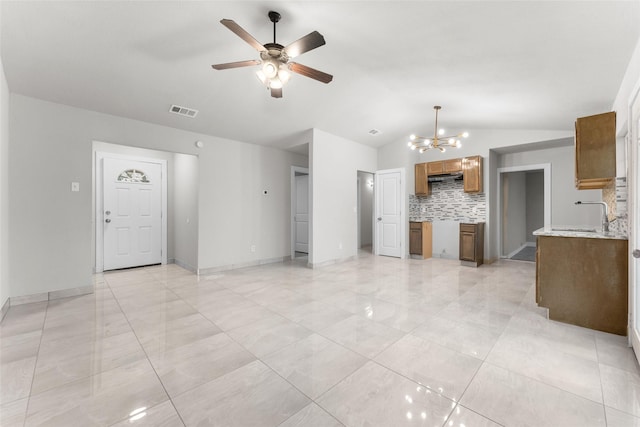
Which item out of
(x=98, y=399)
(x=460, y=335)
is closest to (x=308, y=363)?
(x=98, y=399)

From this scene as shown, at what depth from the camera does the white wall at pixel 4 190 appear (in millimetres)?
→ 2908

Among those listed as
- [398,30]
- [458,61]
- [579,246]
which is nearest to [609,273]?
[579,246]

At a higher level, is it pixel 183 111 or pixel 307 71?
pixel 183 111

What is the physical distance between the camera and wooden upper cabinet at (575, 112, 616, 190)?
111 inches

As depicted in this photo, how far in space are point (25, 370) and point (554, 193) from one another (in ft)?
27.1

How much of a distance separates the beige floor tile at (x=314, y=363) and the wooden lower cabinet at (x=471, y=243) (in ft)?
14.6

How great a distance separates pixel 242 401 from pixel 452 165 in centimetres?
613

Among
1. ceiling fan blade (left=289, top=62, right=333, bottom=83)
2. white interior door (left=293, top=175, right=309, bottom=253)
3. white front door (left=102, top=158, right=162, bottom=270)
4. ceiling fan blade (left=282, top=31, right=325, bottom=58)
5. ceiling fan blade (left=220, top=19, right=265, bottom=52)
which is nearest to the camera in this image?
ceiling fan blade (left=220, top=19, right=265, bottom=52)

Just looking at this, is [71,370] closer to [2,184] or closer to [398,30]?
[2,184]

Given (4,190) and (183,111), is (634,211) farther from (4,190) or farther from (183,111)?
(4,190)

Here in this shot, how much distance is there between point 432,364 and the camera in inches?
80.6

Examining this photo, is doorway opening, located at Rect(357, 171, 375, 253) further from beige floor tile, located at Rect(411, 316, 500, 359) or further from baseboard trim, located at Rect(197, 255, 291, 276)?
beige floor tile, located at Rect(411, 316, 500, 359)

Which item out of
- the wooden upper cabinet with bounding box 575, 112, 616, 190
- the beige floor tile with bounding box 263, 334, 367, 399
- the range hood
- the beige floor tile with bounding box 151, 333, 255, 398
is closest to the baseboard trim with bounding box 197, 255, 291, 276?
the beige floor tile with bounding box 151, 333, 255, 398

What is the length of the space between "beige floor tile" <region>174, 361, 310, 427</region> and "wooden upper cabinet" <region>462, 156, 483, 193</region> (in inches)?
221
